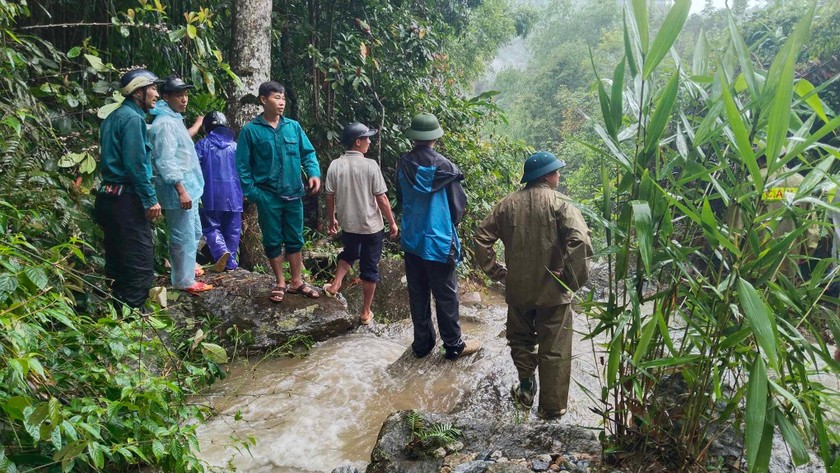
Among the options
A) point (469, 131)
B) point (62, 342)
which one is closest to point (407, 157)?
point (62, 342)

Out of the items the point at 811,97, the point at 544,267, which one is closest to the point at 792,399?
the point at 811,97

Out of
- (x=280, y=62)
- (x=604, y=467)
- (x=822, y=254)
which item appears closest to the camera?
(x=604, y=467)

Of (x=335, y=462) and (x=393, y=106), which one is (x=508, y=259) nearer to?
(x=335, y=462)

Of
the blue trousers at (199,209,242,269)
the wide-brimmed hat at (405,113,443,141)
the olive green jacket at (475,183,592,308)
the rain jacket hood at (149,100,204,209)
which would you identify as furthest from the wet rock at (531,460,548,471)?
the blue trousers at (199,209,242,269)

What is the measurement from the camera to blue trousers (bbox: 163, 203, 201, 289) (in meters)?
4.45

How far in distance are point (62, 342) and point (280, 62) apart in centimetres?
610

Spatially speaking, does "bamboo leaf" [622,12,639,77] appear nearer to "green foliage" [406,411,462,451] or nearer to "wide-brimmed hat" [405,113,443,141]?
"green foliage" [406,411,462,451]

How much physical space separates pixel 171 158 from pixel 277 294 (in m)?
1.47

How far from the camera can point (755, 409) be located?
1546 mm

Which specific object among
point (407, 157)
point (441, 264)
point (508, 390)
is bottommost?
point (508, 390)

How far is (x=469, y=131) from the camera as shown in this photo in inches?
354

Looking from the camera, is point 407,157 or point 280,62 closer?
point 407,157

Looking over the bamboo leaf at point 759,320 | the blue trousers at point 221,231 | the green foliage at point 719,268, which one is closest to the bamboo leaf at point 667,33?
the green foliage at point 719,268

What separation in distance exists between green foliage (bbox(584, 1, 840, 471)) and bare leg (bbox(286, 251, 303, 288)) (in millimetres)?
3299
